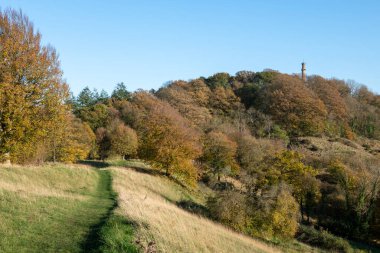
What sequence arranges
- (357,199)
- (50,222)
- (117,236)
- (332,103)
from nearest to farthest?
1. (117,236)
2. (50,222)
3. (357,199)
4. (332,103)

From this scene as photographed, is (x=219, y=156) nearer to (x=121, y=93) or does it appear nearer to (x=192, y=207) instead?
(x=192, y=207)

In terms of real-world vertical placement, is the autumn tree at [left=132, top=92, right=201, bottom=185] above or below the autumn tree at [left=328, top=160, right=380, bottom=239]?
above

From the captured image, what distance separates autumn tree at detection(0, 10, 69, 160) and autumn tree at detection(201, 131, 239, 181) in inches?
1594

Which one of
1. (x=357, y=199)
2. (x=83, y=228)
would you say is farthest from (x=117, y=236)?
(x=357, y=199)

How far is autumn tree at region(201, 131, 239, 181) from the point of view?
66.9 meters

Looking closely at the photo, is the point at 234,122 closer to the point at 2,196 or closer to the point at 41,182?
the point at 41,182

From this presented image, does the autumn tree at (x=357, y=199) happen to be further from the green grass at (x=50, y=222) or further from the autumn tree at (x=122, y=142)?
the green grass at (x=50, y=222)

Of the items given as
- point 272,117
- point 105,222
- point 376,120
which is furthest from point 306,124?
point 105,222

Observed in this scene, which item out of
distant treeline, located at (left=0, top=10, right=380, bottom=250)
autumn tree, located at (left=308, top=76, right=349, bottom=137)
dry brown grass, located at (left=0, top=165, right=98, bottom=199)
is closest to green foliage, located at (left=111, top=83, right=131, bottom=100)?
distant treeline, located at (left=0, top=10, right=380, bottom=250)

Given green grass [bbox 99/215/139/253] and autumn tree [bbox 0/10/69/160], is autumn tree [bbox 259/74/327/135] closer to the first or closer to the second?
autumn tree [bbox 0/10/69/160]

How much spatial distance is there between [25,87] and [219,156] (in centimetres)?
4414

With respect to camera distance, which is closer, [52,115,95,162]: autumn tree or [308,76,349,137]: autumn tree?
[52,115,95,162]: autumn tree

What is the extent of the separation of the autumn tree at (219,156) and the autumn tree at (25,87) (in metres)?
40.5

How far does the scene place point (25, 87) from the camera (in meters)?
Result: 28.2
